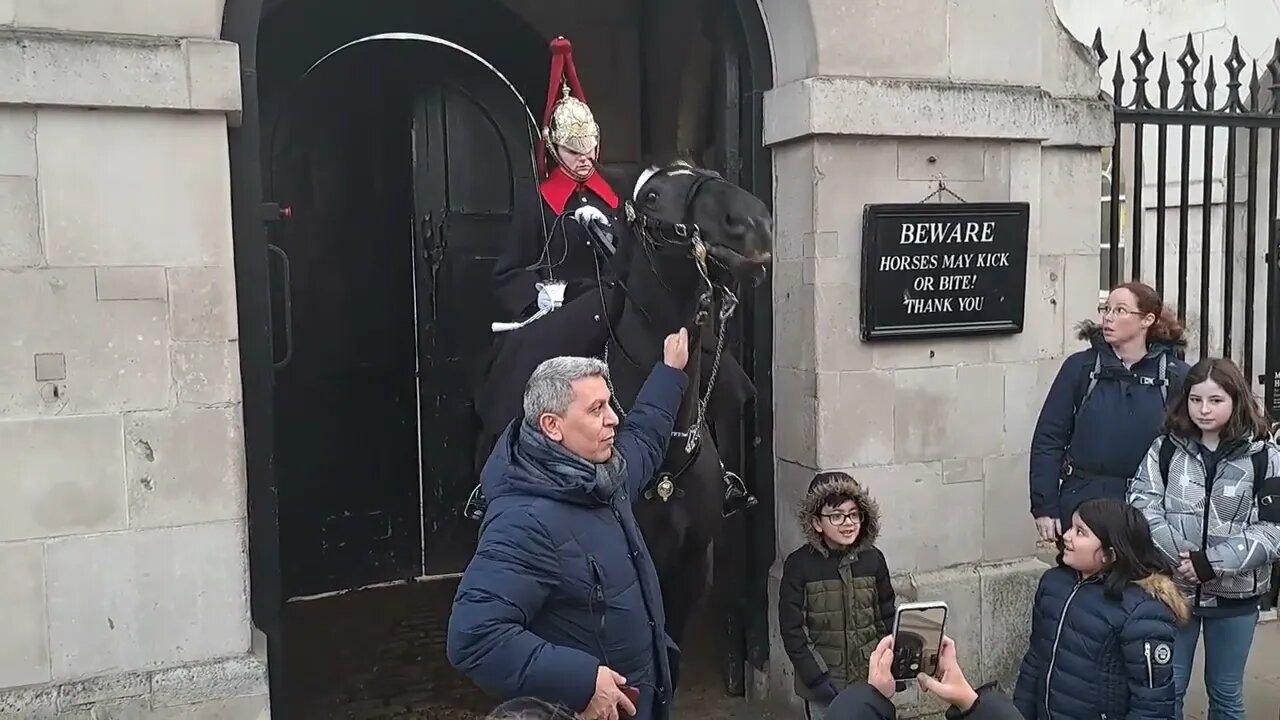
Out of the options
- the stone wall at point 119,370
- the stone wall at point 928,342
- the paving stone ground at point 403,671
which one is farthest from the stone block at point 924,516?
the stone wall at point 119,370

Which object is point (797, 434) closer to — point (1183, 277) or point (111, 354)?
point (1183, 277)

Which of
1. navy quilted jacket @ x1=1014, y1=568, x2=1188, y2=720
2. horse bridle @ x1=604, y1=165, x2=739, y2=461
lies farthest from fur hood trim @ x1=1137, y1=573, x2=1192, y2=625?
horse bridle @ x1=604, y1=165, x2=739, y2=461

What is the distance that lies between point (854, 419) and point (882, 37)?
159 cm

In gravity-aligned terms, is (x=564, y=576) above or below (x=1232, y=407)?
below

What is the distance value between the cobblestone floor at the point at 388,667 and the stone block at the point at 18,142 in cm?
262

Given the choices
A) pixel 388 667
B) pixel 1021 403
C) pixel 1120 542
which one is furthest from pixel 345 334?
pixel 1120 542

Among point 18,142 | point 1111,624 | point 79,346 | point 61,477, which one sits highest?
point 18,142

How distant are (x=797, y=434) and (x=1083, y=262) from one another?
168cm

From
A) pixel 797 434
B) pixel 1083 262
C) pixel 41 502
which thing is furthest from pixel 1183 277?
pixel 41 502

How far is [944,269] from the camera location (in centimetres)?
446

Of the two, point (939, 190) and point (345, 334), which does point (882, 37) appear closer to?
point (939, 190)

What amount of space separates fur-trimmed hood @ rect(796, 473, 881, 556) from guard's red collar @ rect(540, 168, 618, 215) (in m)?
1.30

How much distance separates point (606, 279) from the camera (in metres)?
3.43

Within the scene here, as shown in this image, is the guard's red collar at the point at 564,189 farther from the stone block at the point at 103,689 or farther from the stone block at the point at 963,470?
the stone block at the point at 103,689
